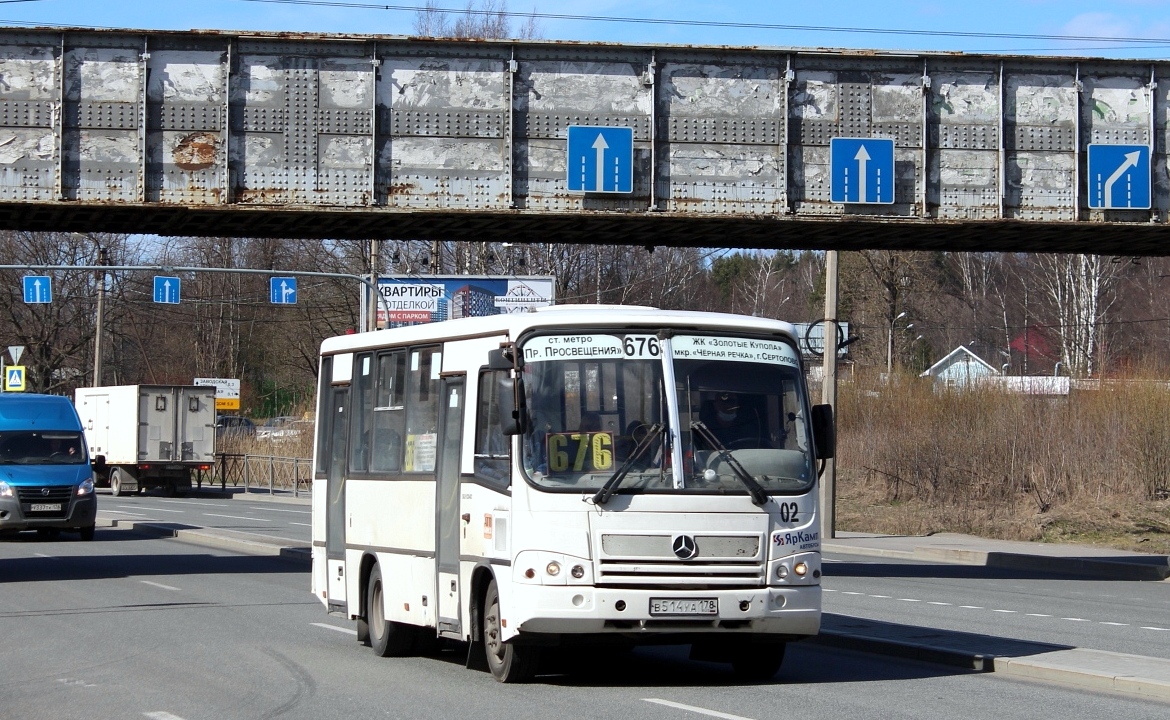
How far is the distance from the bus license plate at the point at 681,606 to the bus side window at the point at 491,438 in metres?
1.36

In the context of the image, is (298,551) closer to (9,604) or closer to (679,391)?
(9,604)

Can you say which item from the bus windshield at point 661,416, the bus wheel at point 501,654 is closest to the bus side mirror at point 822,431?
the bus windshield at point 661,416

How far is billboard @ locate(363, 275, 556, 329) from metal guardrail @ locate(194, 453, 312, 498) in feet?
28.8

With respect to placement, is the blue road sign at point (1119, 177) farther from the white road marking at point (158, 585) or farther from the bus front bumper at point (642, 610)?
the white road marking at point (158, 585)

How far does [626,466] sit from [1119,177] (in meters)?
14.0

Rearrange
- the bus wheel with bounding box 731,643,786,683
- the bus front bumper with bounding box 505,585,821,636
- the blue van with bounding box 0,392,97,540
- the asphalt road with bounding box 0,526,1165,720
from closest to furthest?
the asphalt road with bounding box 0,526,1165,720 → the bus front bumper with bounding box 505,585,821,636 → the bus wheel with bounding box 731,643,786,683 → the blue van with bounding box 0,392,97,540

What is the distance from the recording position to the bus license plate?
32.9 ft

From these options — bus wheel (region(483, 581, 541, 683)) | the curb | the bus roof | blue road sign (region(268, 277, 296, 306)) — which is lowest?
the curb

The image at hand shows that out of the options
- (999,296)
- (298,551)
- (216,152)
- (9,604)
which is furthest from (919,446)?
(999,296)

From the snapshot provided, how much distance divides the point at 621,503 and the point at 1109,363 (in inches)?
1167

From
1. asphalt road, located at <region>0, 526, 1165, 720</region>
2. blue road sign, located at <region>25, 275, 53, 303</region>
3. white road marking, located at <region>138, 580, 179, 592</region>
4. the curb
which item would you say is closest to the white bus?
asphalt road, located at <region>0, 526, 1165, 720</region>

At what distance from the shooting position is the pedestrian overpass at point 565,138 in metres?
20.6

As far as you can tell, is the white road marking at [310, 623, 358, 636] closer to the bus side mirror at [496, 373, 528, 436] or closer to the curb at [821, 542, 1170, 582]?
→ the bus side mirror at [496, 373, 528, 436]

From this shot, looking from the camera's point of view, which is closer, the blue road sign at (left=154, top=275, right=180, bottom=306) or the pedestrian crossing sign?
the blue road sign at (left=154, top=275, right=180, bottom=306)
